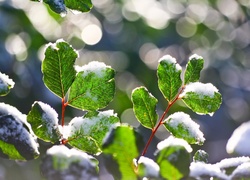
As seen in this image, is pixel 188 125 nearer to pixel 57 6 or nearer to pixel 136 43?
pixel 57 6


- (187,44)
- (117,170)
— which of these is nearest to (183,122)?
(117,170)

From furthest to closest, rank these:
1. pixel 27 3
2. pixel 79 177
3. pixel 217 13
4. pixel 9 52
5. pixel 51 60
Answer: pixel 217 13 < pixel 27 3 < pixel 9 52 < pixel 51 60 < pixel 79 177

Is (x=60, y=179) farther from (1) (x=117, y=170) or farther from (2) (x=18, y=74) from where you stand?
(2) (x=18, y=74)

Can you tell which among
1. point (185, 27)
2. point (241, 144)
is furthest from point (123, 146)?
point (185, 27)

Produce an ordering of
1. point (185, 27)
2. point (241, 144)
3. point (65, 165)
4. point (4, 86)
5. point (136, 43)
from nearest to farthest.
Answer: point (65, 165) → point (4, 86) → point (241, 144) → point (136, 43) → point (185, 27)

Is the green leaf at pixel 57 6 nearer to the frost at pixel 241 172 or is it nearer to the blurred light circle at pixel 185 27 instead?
the frost at pixel 241 172

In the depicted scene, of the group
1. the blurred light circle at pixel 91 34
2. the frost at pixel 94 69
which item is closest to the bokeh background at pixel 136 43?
the blurred light circle at pixel 91 34
